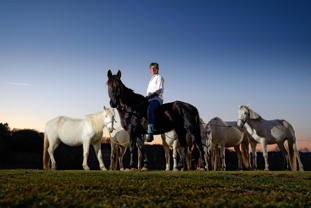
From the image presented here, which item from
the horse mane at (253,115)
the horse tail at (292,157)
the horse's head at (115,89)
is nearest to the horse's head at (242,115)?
the horse mane at (253,115)

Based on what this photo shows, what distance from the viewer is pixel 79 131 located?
1083 cm

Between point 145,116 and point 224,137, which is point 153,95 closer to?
point 145,116

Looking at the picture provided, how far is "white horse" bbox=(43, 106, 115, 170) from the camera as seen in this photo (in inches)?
412

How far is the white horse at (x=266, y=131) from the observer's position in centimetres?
1263

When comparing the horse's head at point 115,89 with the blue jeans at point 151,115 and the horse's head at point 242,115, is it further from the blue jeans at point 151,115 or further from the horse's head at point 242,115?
the horse's head at point 242,115

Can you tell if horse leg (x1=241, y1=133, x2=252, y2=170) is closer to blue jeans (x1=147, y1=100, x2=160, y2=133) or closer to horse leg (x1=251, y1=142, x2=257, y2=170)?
horse leg (x1=251, y1=142, x2=257, y2=170)

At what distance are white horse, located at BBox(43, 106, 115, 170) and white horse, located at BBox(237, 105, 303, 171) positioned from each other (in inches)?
250

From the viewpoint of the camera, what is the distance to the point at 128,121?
8648mm

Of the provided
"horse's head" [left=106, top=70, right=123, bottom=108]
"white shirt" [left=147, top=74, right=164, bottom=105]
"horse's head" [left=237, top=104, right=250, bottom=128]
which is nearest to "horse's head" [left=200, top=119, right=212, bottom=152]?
"horse's head" [left=237, top=104, right=250, bottom=128]

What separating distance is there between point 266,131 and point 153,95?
7518 millimetres

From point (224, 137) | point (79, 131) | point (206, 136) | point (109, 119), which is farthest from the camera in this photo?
point (224, 137)

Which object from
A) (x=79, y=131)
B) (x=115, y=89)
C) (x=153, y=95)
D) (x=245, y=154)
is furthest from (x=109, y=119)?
(x=245, y=154)

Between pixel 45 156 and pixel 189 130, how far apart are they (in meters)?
6.55

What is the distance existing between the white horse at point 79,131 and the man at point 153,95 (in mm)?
2612
